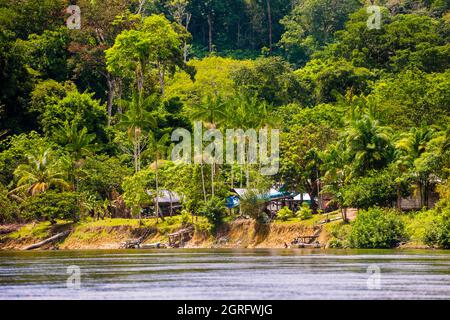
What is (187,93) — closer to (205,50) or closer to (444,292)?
(205,50)

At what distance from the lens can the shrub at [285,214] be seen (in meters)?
67.8

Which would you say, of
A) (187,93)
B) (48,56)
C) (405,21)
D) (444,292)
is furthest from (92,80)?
(444,292)

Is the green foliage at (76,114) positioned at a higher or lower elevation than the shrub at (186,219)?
higher

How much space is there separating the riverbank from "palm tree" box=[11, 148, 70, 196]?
3022mm

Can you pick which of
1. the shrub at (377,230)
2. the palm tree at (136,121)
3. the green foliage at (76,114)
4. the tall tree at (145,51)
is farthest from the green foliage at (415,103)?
the green foliage at (76,114)

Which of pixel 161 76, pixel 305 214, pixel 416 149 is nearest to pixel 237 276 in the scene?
pixel 416 149

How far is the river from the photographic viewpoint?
33.5 m

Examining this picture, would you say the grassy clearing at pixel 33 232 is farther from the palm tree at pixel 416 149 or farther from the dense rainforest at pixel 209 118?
the palm tree at pixel 416 149

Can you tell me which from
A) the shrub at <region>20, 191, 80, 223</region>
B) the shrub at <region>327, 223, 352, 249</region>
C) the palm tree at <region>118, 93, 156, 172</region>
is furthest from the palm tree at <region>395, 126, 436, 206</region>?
the shrub at <region>20, 191, 80, 223</region>

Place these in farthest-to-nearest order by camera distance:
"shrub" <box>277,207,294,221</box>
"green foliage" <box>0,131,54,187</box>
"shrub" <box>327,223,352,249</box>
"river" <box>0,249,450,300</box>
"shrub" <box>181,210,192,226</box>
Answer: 1. "green foliage" <box>0,131,54,187</box>
2. "shrub" <box>181,210,192,226</box>
3. "shrub" <box>277,207,294,221</box>
4. "shrub" <box>327,223,352,249</box>
5. "river" <box>0,249,450,300</box>

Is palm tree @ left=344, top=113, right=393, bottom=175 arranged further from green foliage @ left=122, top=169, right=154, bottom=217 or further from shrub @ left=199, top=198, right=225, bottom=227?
green foliage @ left=122, top=169, right=154, bottom=217

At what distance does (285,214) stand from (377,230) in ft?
33.5

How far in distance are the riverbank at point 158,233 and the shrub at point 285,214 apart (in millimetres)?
693

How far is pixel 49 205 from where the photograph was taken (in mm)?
70250
